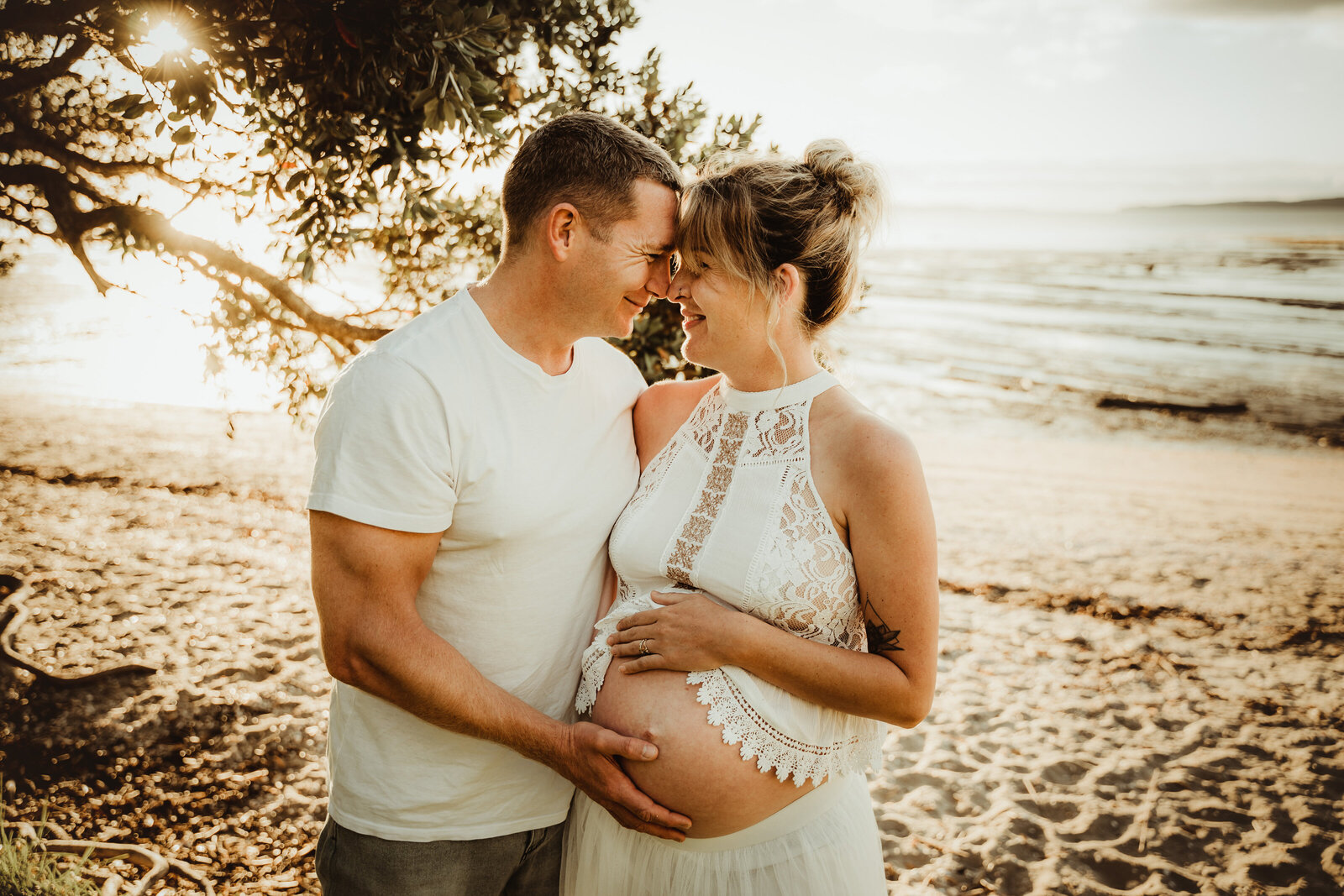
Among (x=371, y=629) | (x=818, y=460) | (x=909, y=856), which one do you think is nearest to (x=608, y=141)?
(x=818, y=460)

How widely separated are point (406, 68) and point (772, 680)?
2688mm

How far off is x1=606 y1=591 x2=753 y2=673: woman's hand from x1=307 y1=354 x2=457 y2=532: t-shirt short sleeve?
0.63 meters

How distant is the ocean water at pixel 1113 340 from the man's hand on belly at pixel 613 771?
1.57 metres

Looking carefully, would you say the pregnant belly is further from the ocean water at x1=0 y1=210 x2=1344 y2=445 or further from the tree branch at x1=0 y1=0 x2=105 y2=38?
the tree branch at x1=0 y1=0 x2=105 y2=38

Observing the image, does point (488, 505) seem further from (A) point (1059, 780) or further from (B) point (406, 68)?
(A) point (1059, 780)

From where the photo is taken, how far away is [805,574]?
2.24m

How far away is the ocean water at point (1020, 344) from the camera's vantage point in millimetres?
15031

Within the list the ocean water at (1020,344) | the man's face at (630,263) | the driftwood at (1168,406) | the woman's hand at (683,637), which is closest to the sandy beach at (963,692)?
the ocean water at (1020,344)

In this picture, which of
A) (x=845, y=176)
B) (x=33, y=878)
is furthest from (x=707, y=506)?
(x=33, y=878)

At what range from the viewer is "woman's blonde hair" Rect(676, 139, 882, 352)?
94.7 inches

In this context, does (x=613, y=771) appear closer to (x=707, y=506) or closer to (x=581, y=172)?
(x=707, y=506)

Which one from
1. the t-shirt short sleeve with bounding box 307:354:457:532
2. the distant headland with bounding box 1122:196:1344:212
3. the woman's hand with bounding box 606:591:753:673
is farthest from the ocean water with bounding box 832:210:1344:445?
the distant headland with bounding box 1122:196:1344:212

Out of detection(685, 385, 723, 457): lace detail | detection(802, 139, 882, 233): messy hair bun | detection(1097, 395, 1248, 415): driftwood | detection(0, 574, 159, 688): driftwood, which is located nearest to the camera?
detection(802, 139, 882, 233): messy hair bun

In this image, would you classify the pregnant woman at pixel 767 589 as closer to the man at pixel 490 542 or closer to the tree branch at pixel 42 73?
the man at pixel 490 542
